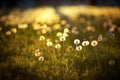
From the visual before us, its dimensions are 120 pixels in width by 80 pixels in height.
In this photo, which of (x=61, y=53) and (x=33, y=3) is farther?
(x=33, y=3)

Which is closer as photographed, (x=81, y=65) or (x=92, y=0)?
(x=81, y=65)

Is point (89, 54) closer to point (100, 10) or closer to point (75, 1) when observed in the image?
point (100, 10)

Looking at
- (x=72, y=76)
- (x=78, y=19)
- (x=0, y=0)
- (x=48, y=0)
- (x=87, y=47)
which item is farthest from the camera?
(x=48, y=0)

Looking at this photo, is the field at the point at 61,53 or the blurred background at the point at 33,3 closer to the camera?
the field at the point at 61,53

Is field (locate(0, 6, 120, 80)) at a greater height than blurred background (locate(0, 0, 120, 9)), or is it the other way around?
field (locate(0, 6, 120, 80))

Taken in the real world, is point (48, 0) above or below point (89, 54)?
below

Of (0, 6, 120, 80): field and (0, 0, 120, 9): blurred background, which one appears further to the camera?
(0, 0, 120, 9): blurred background

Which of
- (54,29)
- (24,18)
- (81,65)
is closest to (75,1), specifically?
(24,18)

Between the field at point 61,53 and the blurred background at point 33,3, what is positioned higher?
the field at point 61,53

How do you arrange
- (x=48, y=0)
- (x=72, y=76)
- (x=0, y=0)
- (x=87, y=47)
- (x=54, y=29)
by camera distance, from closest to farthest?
(x=72, y=76), (x=87, y=47), (x=54, y=29), (x=0, y=0), (x=48, y=0)

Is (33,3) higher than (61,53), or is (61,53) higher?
(61,53)

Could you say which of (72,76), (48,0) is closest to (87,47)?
(72,76)
